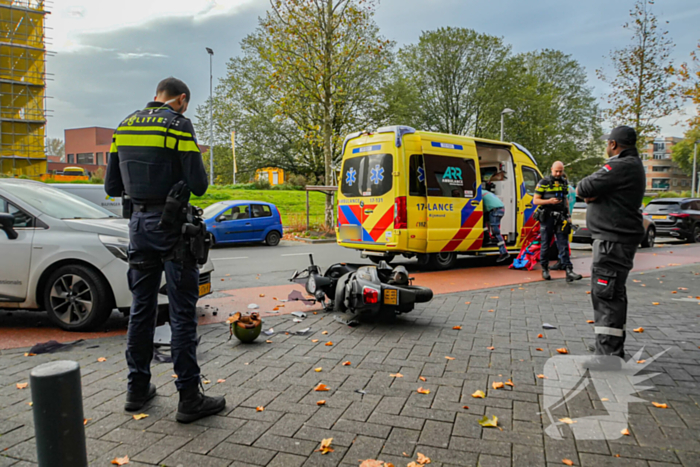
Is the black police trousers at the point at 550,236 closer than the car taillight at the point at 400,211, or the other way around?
the black police trousers at the point at 550,236

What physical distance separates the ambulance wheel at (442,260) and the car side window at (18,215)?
677cm

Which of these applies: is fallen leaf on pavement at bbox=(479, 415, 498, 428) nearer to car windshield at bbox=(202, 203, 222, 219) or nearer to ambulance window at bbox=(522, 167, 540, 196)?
ambulance window at bbox=(522, 167, 540, 196)

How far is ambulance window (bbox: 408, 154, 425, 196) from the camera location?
889 cm

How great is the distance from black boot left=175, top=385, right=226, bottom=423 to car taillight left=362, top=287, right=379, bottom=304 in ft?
7.68

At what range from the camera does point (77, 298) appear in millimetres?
4918

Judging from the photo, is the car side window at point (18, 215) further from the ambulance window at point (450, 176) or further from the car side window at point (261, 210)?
the car side window at point (261, 210)

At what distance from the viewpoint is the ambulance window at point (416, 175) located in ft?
29.2

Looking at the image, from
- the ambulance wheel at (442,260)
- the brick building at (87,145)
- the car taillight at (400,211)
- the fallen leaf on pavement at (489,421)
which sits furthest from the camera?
the brick building at (87,145)

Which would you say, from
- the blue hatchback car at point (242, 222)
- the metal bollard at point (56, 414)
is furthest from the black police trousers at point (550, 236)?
the blue hatchback car at point (242, 222)

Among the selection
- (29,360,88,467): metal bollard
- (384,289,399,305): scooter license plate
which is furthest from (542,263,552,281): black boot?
(29,360,88,467): metal bollard

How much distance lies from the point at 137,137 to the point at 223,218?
1272cm

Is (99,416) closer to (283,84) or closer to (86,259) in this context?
(86,259)

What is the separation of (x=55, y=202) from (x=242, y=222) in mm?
10270

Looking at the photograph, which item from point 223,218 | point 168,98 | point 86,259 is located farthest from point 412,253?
point 223,218
